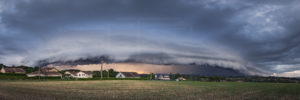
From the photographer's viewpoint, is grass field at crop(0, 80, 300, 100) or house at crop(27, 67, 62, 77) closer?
grass field at crop(0, 80, 300, 100)

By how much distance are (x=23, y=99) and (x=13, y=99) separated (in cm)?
82

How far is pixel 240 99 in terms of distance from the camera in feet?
80.8

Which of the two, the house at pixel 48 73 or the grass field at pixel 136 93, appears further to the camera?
the house at pixel 48 73

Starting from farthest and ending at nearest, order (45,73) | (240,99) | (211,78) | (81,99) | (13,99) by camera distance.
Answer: (45,73), (211,78), (240,99), (81,99), (13,99)

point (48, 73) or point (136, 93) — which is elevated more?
point (48, 73)

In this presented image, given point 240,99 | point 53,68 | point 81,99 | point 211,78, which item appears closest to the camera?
point 81,99

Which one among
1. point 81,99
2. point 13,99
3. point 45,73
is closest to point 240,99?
point 81,99

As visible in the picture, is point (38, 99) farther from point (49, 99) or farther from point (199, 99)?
point (199, 99)

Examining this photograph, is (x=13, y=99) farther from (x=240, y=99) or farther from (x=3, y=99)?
(x=240, y=99)

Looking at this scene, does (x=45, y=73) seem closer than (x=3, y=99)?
No

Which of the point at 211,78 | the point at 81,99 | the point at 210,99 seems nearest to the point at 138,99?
the point at 81,99

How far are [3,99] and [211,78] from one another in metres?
147

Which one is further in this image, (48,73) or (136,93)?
(48,73)

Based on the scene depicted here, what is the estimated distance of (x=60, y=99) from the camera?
2180 cm
